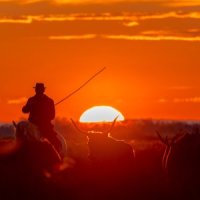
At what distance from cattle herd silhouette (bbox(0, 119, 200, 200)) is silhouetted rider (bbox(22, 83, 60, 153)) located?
1.70ft

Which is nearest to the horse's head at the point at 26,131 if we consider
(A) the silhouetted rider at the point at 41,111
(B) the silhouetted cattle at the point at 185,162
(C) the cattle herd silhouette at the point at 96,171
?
(C) the cattle herd silhouette at the point at 96,171

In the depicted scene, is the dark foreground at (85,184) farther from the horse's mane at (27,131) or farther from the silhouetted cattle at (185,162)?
the horse's mane at (27,131)

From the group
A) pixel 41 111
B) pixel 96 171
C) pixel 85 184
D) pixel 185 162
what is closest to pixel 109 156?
pixel 96 171

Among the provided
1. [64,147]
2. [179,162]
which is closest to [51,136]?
[64,147]

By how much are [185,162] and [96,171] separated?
23.5 ft

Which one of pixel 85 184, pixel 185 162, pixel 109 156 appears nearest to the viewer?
pixel 185 162

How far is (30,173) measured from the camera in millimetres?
30969

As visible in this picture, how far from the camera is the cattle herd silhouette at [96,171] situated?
1163 inches

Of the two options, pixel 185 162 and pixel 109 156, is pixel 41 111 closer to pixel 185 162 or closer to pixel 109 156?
pixel 109 156

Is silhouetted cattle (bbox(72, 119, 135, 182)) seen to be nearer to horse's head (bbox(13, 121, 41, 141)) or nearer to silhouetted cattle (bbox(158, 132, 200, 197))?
horse's head (bbox(13, 121, 41, 141))

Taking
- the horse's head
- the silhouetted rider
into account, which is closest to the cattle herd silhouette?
the horse's head

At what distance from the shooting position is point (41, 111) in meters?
33.8

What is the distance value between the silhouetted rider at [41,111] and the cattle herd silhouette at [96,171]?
20.4 inches

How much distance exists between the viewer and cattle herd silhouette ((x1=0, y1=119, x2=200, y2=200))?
1163 inches
